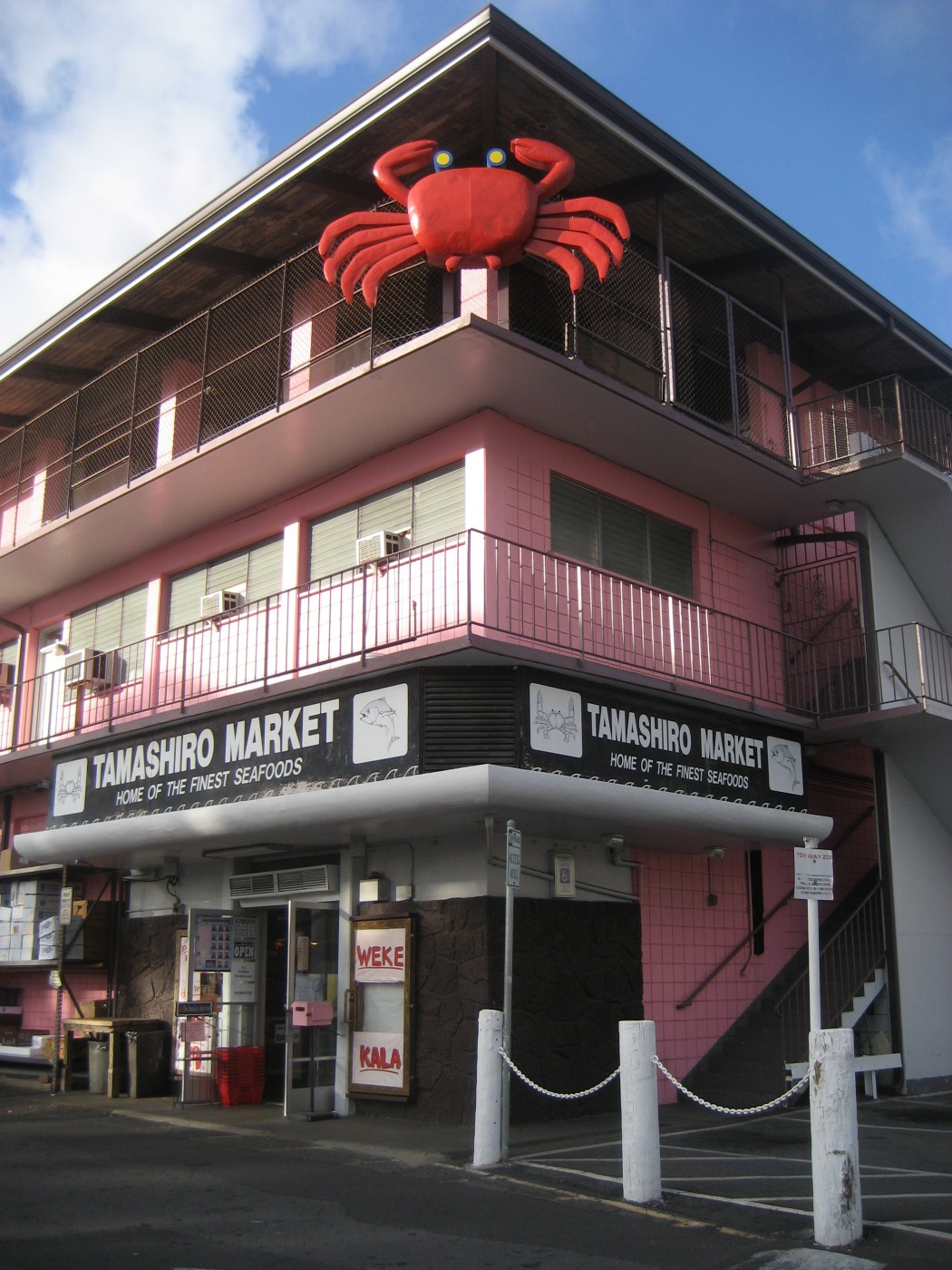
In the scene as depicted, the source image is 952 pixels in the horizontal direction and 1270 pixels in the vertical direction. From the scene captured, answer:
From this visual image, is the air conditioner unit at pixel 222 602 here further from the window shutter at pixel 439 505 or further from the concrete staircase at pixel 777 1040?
the concrete staircase at pixel 777 1040

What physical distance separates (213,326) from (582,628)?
7.38 m

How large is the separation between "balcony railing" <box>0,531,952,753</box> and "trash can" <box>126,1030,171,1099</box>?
3922mm

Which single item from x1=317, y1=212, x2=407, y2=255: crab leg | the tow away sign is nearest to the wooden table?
the tow away sign

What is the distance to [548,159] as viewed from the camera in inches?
498

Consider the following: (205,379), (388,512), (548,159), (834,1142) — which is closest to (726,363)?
(548,159)

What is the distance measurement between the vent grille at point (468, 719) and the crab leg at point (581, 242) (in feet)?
14.5

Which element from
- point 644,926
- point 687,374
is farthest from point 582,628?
point 687,374

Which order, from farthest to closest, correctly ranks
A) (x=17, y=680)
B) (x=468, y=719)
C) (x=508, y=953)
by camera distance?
(x=17, y=680) → (x=468, y=719) → (x=508, y=953)

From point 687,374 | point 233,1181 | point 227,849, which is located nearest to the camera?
point 233,1181

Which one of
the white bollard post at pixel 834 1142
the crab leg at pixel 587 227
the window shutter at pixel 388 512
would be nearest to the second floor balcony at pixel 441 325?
the crab leg at pixel 587 227

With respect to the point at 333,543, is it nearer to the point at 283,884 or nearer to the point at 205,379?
the point at 205,379

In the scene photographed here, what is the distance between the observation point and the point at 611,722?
12.6 meters

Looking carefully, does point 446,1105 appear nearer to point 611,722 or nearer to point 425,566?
Result: point 611,722

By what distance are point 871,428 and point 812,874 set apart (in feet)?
29.5
